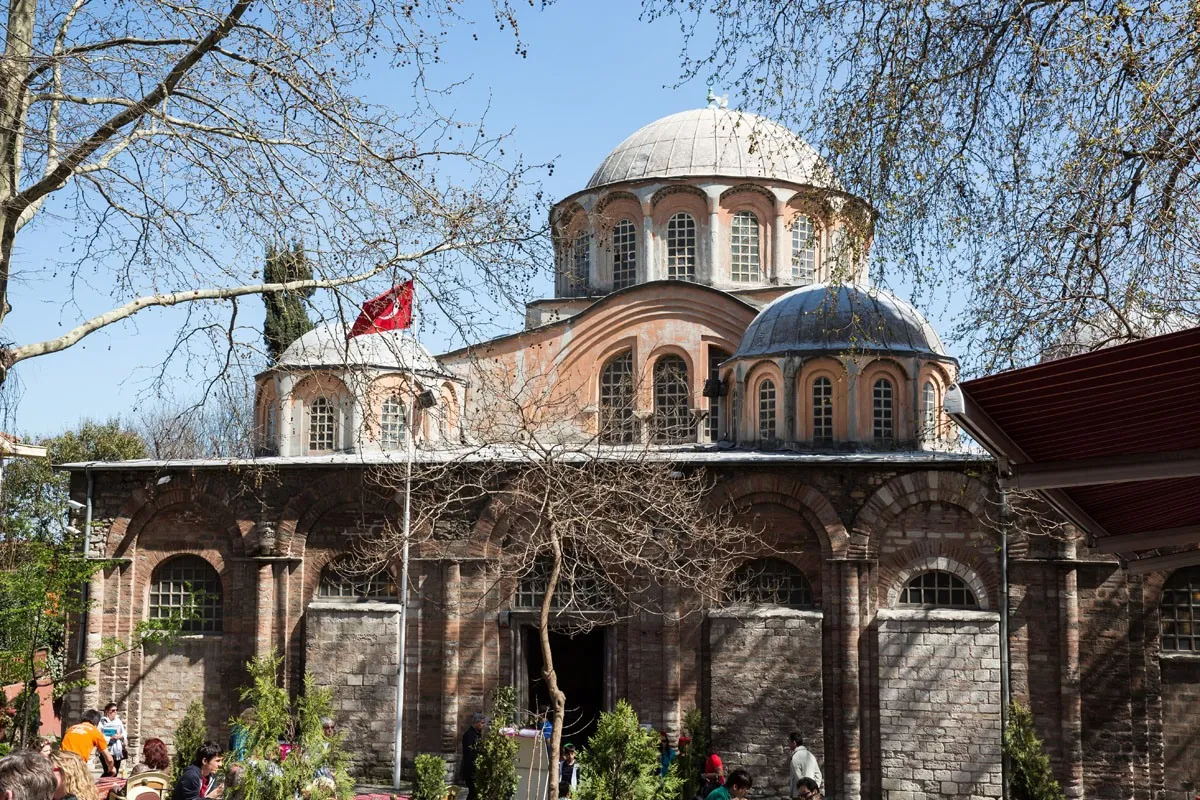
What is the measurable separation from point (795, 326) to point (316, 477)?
7.43 m

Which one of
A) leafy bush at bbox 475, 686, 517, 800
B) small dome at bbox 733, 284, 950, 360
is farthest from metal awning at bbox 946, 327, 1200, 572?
small dome at bbox 733, 284, 950, 360

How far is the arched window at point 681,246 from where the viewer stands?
78.7 ft

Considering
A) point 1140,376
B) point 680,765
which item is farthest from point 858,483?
point 1140,376

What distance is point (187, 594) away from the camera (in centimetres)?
2008

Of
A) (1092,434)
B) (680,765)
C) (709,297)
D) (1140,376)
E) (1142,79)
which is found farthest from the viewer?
(709,297)

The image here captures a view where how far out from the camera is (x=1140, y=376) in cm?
523

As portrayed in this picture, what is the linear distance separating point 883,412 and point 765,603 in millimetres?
3476

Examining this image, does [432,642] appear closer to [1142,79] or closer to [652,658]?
[652,658]

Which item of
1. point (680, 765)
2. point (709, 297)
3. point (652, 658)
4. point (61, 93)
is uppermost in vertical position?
point (709, 297)

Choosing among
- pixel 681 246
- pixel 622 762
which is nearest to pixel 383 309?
pixel 622 762

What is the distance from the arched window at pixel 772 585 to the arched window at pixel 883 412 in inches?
96.2

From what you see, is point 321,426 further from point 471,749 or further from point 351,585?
point 471,749

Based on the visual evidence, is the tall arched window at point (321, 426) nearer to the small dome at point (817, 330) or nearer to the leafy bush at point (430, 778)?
the small dome at point (817, 330)

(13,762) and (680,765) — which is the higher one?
(13,762)
